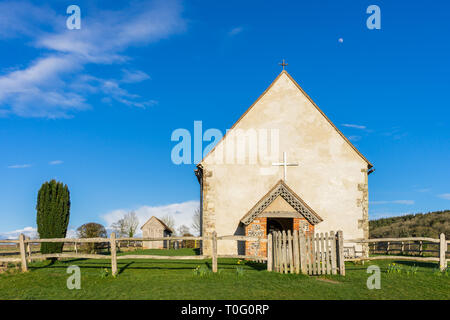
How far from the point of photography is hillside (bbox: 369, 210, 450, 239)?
46938 mm

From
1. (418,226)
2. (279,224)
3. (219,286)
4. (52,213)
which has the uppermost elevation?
(52,213)

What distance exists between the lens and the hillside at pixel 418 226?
154 ft

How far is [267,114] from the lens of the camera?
24.3m

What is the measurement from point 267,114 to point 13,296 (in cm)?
1728

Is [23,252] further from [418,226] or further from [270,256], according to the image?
[418,226]

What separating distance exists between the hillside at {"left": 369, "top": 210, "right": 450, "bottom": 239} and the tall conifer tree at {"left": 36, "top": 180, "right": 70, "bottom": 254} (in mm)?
40837

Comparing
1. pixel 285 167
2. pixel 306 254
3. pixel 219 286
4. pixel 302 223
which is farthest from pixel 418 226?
pixel 219 286

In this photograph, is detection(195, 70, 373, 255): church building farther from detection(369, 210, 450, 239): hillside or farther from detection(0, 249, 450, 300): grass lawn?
detection(369, 210, 450, 239): hillside

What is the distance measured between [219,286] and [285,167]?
12.8 meters

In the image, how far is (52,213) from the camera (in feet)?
67.0

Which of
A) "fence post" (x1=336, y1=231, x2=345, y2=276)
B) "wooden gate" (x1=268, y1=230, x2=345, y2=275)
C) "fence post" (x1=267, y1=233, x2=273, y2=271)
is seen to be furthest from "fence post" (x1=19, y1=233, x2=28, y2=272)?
"fence post" (x1=336, y1=231, x2=345, y2=276)
